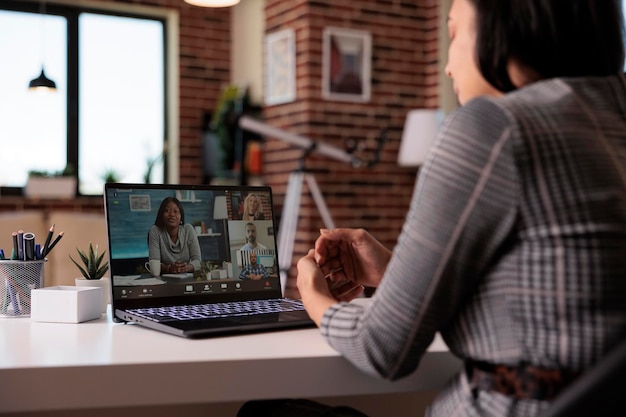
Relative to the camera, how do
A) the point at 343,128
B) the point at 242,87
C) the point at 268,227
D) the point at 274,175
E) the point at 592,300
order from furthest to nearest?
the point at 242,87
the point at 274,175
the point at 343,128
the point at 268,227
the point at 592,300

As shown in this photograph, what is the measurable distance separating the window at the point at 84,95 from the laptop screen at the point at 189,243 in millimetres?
4380

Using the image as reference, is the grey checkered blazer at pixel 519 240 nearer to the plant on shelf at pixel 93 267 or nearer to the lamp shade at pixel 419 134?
the plant on shelf at pixel 93 267

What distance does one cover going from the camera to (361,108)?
16.7ft

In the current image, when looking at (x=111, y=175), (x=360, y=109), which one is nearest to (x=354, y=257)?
(x=360, y=109)

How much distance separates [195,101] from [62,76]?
1.04 metres

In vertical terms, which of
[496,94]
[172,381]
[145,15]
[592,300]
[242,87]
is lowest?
[172,381]

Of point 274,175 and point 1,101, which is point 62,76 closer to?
point 1,101

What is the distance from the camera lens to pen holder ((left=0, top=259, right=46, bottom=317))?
55.4 inches

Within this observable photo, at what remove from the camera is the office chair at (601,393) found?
723mm

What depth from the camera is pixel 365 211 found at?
511 centimetres

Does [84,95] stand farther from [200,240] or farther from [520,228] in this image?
[520,228]

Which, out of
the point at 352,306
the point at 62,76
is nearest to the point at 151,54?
the point at 62,76

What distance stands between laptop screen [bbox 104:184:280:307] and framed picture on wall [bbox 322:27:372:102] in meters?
3.56

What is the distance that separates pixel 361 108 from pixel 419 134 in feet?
1.68
